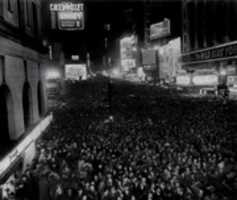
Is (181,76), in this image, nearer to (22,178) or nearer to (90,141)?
(90,141)

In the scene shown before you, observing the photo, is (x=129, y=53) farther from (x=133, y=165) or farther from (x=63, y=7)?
(x=133, y=165)

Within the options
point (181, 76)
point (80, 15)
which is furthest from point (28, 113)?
point (181, 76)

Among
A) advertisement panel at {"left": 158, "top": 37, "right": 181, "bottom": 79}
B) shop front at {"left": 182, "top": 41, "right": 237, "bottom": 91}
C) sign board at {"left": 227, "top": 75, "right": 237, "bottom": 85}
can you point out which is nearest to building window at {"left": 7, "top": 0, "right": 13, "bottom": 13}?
sign board at {"left": 227, "top": 75, "right": 237, "bottom": 85}

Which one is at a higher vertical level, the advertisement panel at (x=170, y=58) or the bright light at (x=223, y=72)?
the advertisement panel at (x=170, y=58)

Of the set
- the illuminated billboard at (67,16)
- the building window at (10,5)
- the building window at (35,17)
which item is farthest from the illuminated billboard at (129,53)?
the building window at (10,5)

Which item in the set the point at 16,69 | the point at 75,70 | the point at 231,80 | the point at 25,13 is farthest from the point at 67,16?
the point at 75,70

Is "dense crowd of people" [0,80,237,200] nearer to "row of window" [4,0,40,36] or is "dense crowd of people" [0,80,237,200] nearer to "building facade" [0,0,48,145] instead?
"building facade" [0,0,48,145]

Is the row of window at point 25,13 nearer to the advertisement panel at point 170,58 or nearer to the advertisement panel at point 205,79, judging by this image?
the advertisement panel at point 205,79
